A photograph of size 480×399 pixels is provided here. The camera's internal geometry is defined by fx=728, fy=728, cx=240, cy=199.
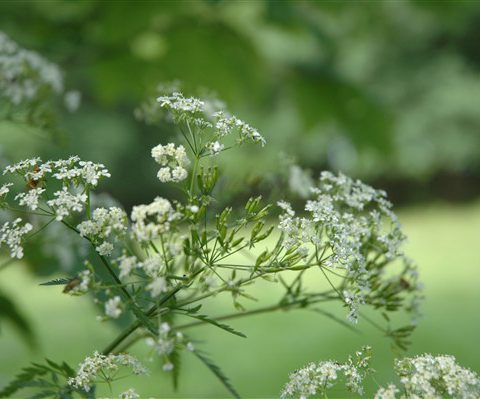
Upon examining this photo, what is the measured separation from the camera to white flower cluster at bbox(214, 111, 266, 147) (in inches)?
53.5

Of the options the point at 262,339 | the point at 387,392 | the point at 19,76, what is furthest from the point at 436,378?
the point at 262,339

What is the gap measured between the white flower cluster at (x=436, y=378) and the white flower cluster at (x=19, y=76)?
5.26 ft

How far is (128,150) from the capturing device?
21953 mm

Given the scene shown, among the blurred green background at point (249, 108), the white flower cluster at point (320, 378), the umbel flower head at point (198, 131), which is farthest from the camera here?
the blurred green background at point (249, 108)

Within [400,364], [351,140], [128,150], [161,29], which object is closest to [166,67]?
[161,29]

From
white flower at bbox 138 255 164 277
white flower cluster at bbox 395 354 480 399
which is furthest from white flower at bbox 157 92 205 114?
white flower cluster at bbox 395 354 480 399

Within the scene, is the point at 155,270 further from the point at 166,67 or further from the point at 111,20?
the point at 166,67

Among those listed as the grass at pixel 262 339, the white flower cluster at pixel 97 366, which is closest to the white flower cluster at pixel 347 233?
the white flower cluster at pixel 97 366

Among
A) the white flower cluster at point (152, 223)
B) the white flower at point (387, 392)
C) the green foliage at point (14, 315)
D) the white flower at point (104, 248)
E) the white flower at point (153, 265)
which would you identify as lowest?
the white flower at point (387, 392)

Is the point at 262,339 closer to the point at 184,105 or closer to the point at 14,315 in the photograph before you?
the point at 14,315

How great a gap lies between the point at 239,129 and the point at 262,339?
19.8 ft

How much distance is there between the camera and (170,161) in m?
1.32

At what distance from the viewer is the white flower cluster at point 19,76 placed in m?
2.32

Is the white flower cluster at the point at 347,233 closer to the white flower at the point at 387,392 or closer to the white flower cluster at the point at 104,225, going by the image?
the white flower at the point at 387,392
